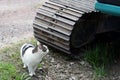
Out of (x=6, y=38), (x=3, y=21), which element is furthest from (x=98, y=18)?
(x=3, y=21)

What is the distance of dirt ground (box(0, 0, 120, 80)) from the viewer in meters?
5.05

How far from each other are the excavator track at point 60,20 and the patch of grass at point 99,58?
331 millimetres

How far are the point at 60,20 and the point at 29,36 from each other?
1.65 meters

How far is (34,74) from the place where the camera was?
16.1ft

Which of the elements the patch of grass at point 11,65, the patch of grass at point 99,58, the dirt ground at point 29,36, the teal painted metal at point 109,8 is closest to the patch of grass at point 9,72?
the patch of grass at point 11,65

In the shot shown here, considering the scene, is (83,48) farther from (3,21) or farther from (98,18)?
(3,21)

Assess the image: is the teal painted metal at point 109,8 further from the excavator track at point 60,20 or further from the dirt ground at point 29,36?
the dirt ground at point 29,36

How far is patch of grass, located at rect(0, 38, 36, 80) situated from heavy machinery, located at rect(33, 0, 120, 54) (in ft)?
1.50

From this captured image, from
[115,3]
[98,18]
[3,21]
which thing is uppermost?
[115,3]

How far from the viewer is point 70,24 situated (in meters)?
4.93

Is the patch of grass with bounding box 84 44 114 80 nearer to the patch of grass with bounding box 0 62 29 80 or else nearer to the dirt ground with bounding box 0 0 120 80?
the dirt ground with bounding box 0 0 120 80

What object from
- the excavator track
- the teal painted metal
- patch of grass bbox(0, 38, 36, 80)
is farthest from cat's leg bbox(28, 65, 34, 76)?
the teal painted metal

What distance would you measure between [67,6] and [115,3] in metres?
1.42

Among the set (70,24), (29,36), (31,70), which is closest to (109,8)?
(70,24)
